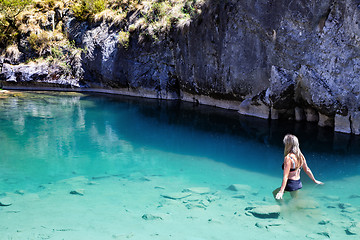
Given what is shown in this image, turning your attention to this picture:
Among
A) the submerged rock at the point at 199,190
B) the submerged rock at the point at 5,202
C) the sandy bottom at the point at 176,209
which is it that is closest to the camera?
the sandy bottom at the point at 176,209

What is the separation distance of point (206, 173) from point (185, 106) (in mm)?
12543

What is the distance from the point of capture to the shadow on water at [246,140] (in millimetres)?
9914

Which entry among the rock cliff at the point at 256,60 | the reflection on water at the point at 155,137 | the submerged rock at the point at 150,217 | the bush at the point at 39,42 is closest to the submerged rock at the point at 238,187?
the reflection on water at the point at 155,137

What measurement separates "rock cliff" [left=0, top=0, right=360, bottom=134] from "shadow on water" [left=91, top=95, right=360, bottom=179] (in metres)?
1.04

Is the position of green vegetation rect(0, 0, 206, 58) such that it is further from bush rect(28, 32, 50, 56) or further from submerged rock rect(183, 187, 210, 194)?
submerged rock rect(183, 187, 210, 194)

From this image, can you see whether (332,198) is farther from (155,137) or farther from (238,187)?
(155,137)

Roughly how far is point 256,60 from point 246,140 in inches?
207

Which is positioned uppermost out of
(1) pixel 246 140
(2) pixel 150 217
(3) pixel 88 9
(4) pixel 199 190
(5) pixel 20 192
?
(3) pixel 88 9

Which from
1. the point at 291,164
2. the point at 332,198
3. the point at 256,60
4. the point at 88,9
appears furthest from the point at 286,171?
the point at 88,9

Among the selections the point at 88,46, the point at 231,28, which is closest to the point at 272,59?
the point at 231,28

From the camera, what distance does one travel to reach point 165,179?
8.54 meters

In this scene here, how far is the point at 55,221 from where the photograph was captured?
20.5ft

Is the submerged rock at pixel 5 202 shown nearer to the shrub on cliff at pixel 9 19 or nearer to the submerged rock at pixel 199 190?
the submerged rock at pixel 199 190

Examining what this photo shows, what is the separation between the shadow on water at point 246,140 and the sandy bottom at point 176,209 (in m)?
1.38
